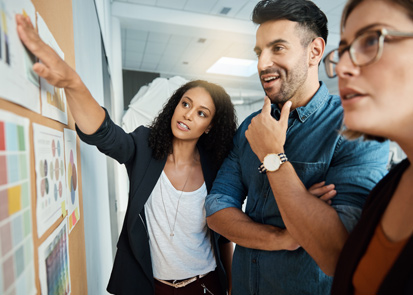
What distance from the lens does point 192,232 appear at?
4.74 feet

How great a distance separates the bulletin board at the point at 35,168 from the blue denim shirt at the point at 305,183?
63 cm

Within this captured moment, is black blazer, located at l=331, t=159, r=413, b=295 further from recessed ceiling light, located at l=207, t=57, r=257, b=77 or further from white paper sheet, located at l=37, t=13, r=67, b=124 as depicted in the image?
recessed ceiling light, located at l=207, t=57, r=257, b=77

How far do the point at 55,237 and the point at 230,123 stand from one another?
1.22 metres

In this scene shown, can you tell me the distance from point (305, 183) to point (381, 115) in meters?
0.50

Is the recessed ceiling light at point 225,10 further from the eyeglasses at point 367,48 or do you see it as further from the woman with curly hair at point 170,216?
the eyeglasses at point 367,48

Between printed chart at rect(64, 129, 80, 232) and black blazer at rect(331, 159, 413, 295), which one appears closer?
black blazer at rect(331, 159, 413, 295)

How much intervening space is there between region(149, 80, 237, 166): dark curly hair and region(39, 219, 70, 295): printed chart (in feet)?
2.69

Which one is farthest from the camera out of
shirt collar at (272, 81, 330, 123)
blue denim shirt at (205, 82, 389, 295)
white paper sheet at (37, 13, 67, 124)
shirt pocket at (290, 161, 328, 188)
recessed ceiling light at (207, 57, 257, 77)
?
recessed ceiling light at (207, 57, 257, 77)

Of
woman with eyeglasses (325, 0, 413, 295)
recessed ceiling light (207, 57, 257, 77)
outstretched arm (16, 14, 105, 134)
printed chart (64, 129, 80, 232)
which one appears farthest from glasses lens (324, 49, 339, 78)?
recessed ceiling light (207, 57, 257, 77)

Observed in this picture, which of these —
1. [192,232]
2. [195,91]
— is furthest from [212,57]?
[192,232]

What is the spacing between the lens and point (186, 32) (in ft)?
17.6

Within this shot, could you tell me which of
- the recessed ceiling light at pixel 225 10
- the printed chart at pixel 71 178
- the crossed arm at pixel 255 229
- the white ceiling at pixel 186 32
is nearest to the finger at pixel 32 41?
the printed chart at pixel 71 178

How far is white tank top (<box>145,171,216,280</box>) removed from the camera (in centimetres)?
140

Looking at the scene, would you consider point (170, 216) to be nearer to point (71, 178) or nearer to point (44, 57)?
point (71, 178)
